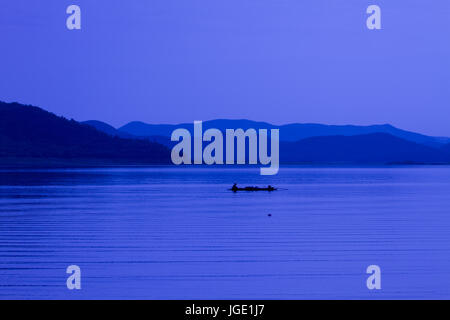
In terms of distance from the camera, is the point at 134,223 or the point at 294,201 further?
the point at 294,201

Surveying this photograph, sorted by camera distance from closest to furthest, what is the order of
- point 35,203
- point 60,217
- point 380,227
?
point 380,227
point 60,217
point 35,203

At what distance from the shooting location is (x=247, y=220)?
3753cm

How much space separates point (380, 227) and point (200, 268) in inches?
540

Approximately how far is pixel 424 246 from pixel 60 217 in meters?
19.1

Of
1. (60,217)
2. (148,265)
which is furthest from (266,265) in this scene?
(60,217)

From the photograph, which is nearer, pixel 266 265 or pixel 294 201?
pixel 266 265

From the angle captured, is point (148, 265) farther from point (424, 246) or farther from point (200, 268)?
point (424, 246)

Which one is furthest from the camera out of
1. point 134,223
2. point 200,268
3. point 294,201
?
point 294,201

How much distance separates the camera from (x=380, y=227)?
33406mm
